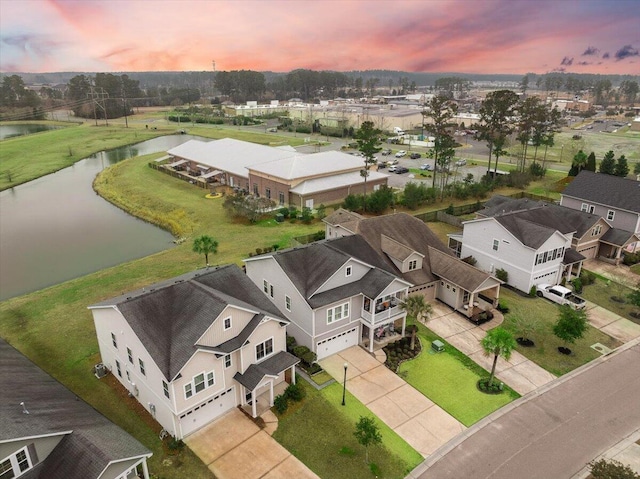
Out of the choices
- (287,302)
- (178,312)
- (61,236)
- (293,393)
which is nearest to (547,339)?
(287,302)

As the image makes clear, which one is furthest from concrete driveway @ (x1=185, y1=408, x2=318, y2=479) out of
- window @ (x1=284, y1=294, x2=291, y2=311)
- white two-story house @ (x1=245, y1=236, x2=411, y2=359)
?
window @ (x1=284, y1=294, x2=291, y2=311)

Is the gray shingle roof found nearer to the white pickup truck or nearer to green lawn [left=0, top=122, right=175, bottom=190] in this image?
the white pickup truck

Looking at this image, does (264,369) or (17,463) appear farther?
(264,369)

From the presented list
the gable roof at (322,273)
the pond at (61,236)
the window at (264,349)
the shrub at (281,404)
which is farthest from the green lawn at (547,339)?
the pond at (61,236)

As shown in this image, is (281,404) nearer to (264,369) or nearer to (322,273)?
(264,369)

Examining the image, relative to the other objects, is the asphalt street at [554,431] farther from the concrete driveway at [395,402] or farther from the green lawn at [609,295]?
the green lawn at [609,295]
